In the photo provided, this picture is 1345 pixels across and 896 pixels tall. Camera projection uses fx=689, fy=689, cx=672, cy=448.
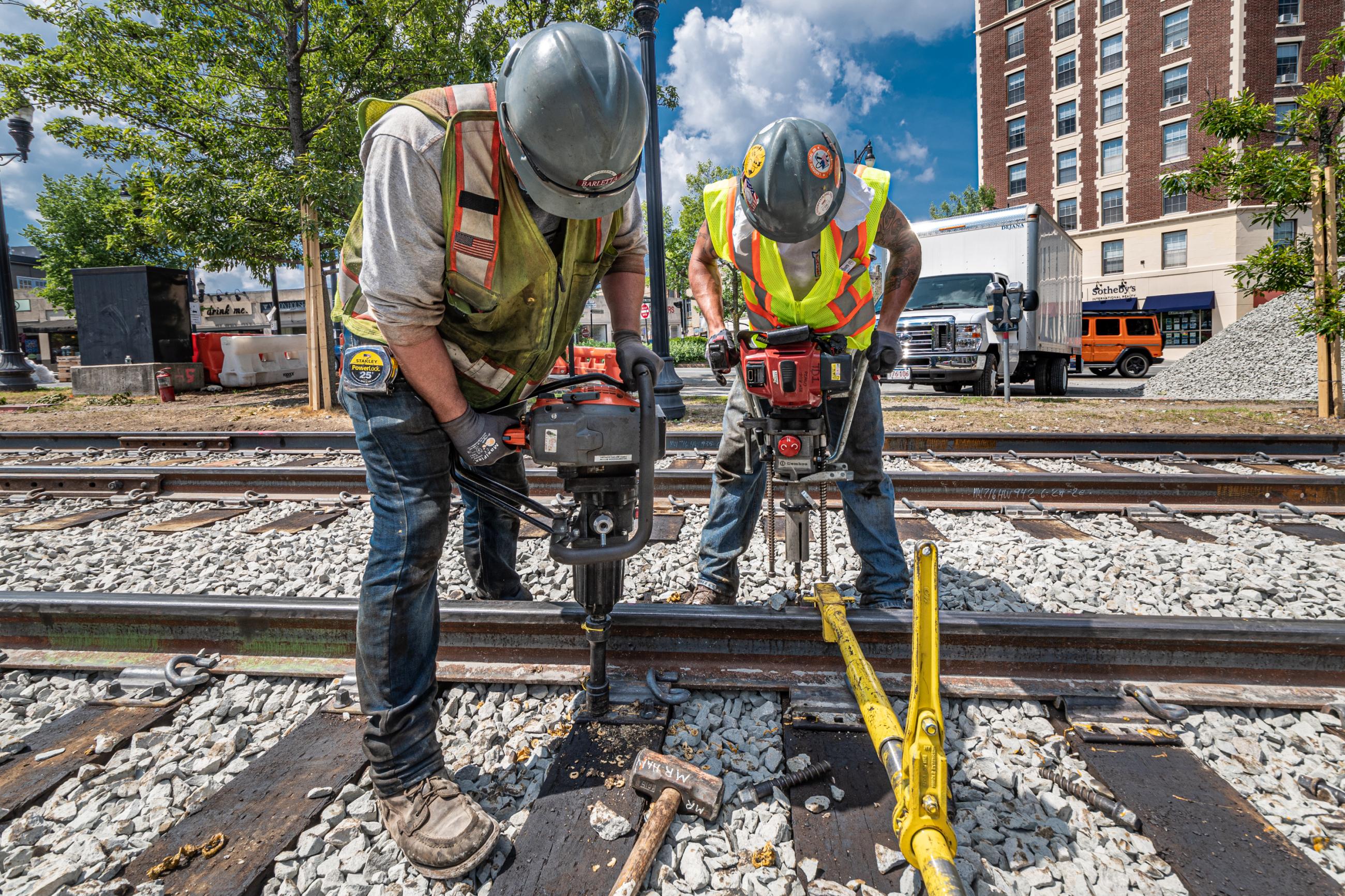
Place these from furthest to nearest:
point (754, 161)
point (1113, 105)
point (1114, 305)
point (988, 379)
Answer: point (1113, 105) → point (1114, 305) → point (988, 379) → point (754, 161)

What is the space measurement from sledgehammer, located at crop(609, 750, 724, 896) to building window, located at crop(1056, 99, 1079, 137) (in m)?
47.7

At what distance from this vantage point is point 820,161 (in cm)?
244

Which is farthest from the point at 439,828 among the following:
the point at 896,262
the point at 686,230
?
the point at 686,230

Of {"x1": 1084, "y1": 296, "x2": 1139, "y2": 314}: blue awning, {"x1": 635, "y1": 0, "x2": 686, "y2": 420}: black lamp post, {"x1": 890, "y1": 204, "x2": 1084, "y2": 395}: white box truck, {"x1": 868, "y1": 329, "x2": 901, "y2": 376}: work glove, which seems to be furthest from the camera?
{"x1": 1084, "y1": 296, "x2": 1139, "y2": 314}: blue awning

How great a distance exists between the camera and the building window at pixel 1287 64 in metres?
33.4

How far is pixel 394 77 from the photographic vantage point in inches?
479

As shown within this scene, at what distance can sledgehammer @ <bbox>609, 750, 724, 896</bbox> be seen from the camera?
178 cm

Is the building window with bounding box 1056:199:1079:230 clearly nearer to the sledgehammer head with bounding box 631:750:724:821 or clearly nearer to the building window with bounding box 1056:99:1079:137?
the building window with bounding box 1056:99:1079:137

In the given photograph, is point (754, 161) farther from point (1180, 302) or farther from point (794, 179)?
point (1180, 302)

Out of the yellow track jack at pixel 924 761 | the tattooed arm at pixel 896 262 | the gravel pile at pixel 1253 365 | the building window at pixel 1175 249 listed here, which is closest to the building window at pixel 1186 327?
the building window at pixel 1175 249

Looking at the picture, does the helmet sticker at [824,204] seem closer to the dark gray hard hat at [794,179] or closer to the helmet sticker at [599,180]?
the dark gray hard hat at [794,179]

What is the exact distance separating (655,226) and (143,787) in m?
8.37

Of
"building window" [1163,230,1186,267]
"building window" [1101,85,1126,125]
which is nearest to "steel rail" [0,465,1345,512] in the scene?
"building window" [1163,230,1186,267]

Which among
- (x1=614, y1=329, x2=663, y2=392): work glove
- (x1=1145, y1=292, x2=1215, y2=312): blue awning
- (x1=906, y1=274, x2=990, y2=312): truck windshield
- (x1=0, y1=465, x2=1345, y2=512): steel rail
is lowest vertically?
(x1=0, y1=465, x2=1345, y2=512): steel rail
